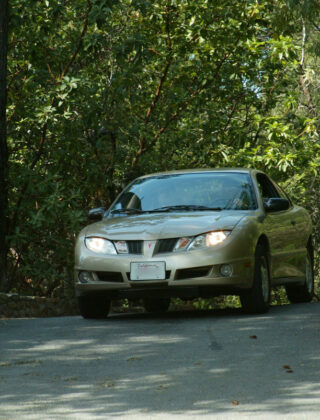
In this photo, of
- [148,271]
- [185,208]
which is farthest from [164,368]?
[185,208]

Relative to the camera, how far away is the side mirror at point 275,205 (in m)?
10.3

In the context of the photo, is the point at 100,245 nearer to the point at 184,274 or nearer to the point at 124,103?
the point at 184,274

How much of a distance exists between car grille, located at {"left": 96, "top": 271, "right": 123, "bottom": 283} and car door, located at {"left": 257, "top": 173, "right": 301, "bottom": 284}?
1.79 m

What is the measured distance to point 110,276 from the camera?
9461 millimetres

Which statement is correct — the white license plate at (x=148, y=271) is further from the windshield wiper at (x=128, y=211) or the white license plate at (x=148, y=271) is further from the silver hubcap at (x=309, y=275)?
the silver hubcap at (x=309, y=275)

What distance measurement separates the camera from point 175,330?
855cm

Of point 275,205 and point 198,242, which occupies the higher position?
point 275,205

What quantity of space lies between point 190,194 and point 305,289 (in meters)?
2.65

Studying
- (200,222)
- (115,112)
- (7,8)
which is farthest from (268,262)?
(115,112)

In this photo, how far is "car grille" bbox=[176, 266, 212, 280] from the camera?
30.2 ft

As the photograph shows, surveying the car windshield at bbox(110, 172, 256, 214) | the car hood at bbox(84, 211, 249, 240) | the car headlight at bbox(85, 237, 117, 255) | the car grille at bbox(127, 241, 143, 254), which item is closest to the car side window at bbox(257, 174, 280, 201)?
the car windshield at bbox(110, 172, 256, 214)

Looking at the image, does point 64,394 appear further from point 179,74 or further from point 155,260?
point 179,74

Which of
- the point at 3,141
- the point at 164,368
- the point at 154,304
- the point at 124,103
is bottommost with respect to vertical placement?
the point at 154,304

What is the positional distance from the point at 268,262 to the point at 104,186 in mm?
6740
